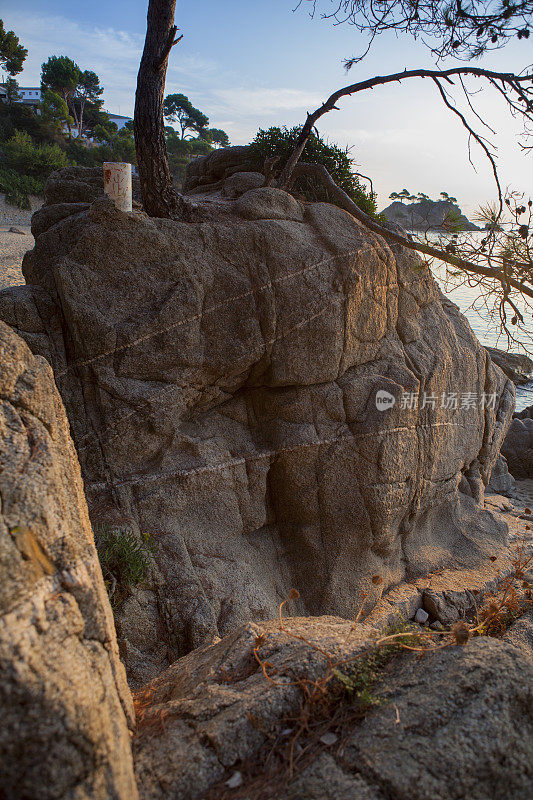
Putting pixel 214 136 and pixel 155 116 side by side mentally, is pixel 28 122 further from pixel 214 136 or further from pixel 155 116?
pixel 155 116

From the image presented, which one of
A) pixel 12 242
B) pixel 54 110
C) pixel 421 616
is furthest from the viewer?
pixel 54 110

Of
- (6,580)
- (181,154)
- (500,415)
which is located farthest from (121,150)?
(6,580)

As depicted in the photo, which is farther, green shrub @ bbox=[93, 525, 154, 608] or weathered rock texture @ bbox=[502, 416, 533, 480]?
weathered rock texture @ bbox=[502, 416, 533, 480]

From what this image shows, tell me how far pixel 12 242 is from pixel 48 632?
21.2 meters

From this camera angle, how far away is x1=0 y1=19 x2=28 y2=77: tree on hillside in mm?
36188

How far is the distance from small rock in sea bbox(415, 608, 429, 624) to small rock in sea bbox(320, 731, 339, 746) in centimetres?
418

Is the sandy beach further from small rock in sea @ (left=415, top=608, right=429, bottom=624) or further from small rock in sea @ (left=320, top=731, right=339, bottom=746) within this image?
small rock in sea @ (left=320, top=731, right=339, bottom=746)

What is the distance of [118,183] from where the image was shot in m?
5.36

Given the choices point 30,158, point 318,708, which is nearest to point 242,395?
point 318,708

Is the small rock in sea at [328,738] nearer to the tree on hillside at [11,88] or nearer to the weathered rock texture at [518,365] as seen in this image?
the weathered rock texture at [518,365]

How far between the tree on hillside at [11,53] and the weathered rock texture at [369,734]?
146 ft

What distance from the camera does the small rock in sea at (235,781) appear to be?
2.25 metres

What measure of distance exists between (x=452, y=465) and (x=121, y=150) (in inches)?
1312

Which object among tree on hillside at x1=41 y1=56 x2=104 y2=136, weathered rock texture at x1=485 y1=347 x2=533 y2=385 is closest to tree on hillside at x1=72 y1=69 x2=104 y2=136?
tree on hillside at x1=41 y1=56 x2=104 y2=136
